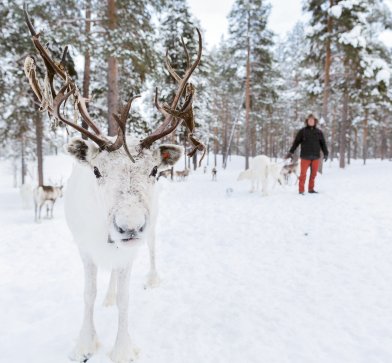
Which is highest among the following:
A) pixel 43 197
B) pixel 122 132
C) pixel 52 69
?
pixel 52 69

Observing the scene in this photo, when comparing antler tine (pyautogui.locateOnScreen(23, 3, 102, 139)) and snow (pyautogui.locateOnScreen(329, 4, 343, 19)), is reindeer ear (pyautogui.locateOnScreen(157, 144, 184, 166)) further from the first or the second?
snow (pyautogui.locateOnScreen(329, 4, 343, 19))

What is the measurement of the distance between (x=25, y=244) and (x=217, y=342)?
5.26 m

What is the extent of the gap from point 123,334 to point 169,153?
176 cm

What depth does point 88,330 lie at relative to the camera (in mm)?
2871

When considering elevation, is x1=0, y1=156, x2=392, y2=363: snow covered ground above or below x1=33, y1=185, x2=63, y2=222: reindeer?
below

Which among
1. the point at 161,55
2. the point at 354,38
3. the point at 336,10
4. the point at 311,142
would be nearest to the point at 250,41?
the point at 336,10

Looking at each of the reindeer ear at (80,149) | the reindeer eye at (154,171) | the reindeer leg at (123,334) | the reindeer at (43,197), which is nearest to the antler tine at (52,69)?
the reindeer ear at (80,149)

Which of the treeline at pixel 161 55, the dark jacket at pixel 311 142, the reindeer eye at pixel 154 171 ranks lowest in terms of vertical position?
the reindeer eye at pixel 154 171

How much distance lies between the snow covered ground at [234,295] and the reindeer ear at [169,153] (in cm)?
176

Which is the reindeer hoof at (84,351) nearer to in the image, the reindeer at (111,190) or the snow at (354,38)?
the reindeer at (111,190)

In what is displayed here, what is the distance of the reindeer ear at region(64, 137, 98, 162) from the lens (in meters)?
2.47

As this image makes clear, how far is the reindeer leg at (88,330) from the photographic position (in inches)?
109

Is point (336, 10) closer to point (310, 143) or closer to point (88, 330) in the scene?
point (310, 143)

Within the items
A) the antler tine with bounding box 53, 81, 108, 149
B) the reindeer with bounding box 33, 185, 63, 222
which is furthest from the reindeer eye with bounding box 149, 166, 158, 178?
the reindeer with bounding box 33, 185, 63, 222
